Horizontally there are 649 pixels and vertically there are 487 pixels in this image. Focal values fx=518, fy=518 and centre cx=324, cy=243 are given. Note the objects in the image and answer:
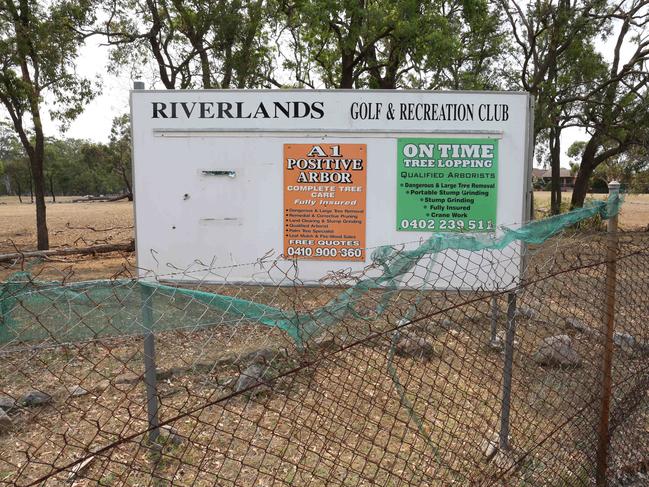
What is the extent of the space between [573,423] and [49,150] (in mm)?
68675

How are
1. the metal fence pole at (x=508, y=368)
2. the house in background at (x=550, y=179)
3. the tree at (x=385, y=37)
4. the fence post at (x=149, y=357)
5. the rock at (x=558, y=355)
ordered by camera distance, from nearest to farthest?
the fence post at (x=149, y=357) < the metal fence pole at (x=508, y=368) < the rock at (x=558, y=355) < the tree at (x=385, y=37) < the house in background at (x=550, y=179)

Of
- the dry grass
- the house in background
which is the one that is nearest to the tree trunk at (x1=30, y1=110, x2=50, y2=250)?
the dry grass

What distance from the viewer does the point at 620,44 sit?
1734cm

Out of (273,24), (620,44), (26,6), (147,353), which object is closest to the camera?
(147,353)

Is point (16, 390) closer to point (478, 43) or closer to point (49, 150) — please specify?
point (478, 43)

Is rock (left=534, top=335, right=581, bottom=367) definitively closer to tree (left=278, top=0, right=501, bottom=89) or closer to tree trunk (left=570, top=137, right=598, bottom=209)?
tree (left=278, top=0, right=501, bottom=89)

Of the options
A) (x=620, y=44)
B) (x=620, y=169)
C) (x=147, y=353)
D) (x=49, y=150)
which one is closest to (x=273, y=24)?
(x=620, y=44)

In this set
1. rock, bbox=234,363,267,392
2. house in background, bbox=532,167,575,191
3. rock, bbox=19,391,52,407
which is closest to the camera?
rock, bbox=19,391,52,407

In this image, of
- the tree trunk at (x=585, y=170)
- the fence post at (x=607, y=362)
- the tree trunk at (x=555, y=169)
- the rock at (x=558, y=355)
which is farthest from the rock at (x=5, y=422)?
the tree trunk at (x=555, y=169)

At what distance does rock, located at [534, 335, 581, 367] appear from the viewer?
4.60 meters

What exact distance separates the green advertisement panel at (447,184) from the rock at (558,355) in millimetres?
1829

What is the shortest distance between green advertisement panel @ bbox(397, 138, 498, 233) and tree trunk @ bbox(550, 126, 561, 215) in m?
17.4

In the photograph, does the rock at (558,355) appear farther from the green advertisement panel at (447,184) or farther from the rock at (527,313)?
the green advertisement panel at (447,184)

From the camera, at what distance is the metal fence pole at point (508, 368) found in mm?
3092
